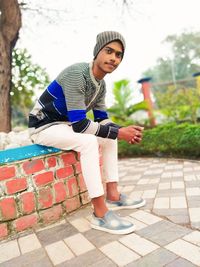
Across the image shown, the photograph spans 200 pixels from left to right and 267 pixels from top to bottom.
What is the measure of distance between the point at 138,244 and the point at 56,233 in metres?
0.63

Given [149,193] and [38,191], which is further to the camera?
[149,193]

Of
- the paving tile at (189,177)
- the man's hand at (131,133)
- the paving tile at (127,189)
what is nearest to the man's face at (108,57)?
the man's hand at (131,133)

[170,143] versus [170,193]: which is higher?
[170,143]

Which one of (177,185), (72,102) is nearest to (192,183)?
(177,185)

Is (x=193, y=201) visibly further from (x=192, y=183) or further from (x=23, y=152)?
(x=23, y=152)

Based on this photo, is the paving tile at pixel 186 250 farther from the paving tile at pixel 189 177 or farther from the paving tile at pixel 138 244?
the paving tile at pixel 189 177

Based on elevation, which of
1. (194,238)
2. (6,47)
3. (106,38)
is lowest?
(194,238)

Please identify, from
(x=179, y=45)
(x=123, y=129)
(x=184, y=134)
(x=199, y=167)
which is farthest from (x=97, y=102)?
(x=179, y=45)

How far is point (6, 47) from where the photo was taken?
14.2 feet

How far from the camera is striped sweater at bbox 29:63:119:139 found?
6.23ft

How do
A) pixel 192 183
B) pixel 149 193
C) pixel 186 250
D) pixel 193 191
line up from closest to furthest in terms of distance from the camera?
1. pixel 186 250
2. pixel 193 191
3. pixel 149 193
4. pixel 192 183

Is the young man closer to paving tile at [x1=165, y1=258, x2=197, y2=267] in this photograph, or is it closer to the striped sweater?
the striped sweater

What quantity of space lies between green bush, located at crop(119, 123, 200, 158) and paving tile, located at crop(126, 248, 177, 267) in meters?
3.35

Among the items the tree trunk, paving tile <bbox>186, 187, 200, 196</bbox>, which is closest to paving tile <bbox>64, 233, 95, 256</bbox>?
paving tile <bbox>186, 187, 200, 196</bbox>
